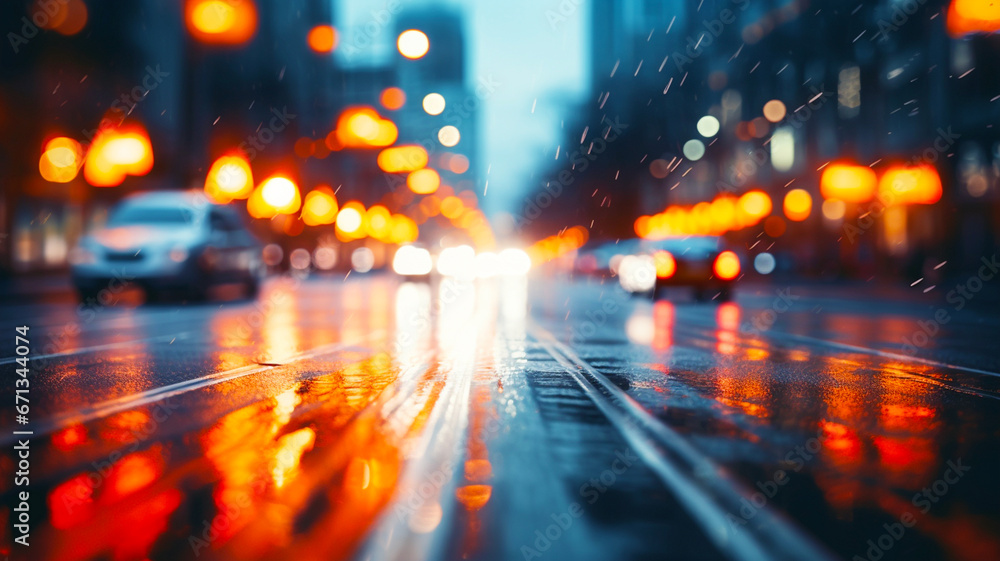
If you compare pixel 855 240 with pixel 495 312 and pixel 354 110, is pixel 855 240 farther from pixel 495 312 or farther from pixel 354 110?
pixel 495 312

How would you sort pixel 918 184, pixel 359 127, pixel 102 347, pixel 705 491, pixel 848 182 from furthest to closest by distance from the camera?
pixel 359 127 → pixel 848 182 → pixel 918 184 → pixel 102 347 → pixel 705 491

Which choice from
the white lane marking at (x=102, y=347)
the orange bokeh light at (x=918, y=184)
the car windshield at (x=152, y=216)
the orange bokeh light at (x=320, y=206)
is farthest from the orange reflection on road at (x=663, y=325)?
the orange bokeh light at (x=320, y=206)

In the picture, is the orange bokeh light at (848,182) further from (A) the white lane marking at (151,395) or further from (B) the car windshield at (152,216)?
(A) the white lane marking at (151,395)

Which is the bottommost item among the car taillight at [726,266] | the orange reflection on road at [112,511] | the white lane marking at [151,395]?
the orange reflection on road at [112,511]

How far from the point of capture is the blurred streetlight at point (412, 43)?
90.0ft

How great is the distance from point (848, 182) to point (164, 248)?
24.4 meters

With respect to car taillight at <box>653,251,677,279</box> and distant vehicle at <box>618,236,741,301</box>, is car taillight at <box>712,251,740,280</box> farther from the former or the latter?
car taillight at <box>653,251,677,279</box>

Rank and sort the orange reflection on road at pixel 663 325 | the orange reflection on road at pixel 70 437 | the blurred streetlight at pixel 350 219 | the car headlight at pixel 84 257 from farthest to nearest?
the blurred streetlight at pixel 350 219 → the car headlight at pixel 84 257 → the orange reflection on road at pixel 663 325 → the orange reflection on road at pixel 70 437

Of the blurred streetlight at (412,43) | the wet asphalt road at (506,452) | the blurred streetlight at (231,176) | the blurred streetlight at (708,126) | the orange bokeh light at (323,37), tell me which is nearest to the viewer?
the wet asphalt road at (506,452)

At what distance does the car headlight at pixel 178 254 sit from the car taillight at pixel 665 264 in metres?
10.6

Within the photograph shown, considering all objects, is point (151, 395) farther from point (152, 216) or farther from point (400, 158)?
point (400, 158)

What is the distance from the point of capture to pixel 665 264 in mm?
20859

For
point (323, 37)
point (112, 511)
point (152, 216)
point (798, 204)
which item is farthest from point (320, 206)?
point (112, 511)

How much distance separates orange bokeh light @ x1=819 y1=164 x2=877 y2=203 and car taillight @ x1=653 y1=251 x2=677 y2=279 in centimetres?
1418
